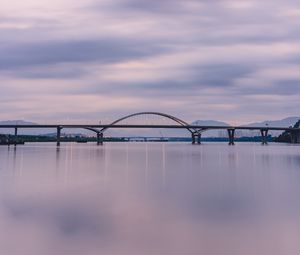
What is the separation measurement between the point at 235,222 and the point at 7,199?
434 inches

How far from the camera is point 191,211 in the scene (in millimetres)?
20625

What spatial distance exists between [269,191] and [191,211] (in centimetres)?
934

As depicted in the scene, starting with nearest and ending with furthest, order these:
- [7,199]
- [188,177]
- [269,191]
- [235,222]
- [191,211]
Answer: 1. [235,222]
2. [191,211]
3. [7,199]
4. [269,191]
5. [188,177]

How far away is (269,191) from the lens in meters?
28.6

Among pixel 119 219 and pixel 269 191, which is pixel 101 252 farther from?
pixel 269 191

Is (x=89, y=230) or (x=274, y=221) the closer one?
(x=89, y=230)

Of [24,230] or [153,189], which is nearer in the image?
[24,230]

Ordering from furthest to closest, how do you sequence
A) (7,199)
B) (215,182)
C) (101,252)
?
(215,182) < (7,199) < (101,252)

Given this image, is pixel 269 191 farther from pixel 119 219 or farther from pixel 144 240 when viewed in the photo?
pixel 144 240

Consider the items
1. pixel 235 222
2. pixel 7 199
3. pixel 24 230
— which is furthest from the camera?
pixel 7 199

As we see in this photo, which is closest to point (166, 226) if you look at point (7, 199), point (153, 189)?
point (7, 199)

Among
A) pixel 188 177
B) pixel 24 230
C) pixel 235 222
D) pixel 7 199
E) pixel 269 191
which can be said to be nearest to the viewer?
pixel 24 230

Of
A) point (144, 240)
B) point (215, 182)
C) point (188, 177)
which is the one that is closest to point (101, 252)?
point (144, 240)

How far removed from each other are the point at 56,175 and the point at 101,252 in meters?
26.6
